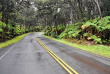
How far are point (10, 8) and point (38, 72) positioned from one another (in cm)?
1818

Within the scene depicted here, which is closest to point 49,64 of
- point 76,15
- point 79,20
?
point 79,20

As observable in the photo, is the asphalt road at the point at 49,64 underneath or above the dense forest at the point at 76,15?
underneath

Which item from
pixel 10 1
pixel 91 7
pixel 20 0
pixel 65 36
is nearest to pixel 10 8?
pixel 10 1

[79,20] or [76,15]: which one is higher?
[76,15]

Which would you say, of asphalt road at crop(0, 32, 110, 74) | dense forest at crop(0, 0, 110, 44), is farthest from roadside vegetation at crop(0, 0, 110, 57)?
asphalt road at crop(0, 32, 110, 74)

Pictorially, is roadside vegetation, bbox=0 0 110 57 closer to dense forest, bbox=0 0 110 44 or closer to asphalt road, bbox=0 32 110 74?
dense forest, bbox=0 0 110 44

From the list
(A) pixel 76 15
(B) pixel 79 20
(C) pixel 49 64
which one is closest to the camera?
(C) pixel 49 64

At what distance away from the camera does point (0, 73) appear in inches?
213

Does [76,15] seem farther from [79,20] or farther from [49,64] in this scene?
[49,64]

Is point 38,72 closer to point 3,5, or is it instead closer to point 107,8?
point 3,5

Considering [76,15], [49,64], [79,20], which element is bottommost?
Result: [49,64]

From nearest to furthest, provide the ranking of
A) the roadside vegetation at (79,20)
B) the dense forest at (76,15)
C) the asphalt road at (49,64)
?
the asphalt road at (49,64) → the roadside vegetation at (79,20) → the dense forest at (76,15)

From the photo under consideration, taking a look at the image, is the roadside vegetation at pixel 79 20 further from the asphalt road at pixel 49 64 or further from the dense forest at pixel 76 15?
the asphalt road at pixel 49 64

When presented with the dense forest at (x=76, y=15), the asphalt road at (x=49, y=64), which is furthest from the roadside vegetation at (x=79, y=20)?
the asphalt road at (x=49, y=64)
